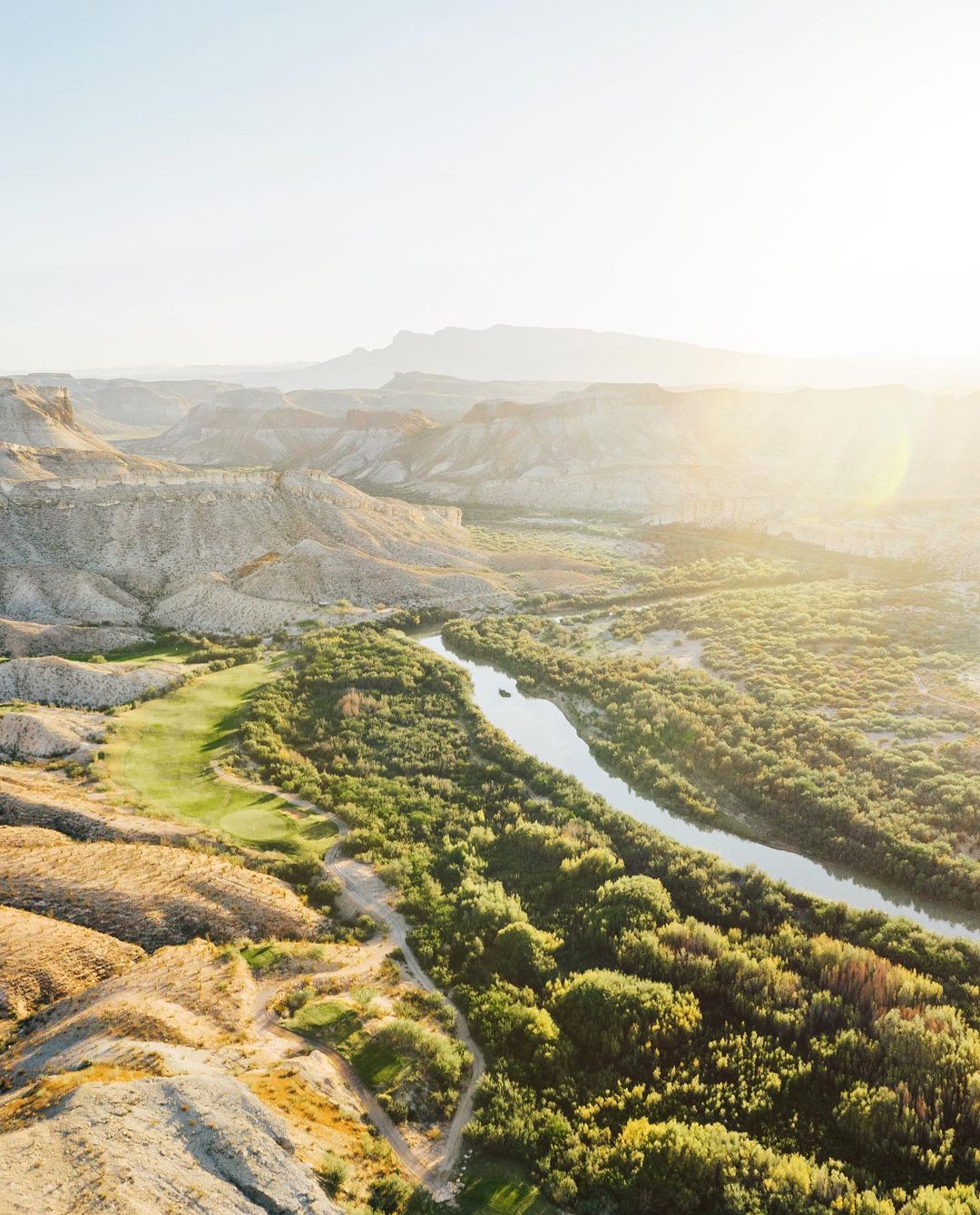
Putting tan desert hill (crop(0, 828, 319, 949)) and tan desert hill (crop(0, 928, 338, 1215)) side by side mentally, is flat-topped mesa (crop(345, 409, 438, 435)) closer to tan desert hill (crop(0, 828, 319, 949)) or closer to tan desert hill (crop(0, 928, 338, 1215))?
tan desert hill (crop(0, 828, 319, 949))

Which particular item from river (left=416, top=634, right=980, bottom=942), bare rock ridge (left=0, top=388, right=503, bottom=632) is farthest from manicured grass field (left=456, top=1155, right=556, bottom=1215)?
bare rock ridge (left=0, top=388, right=503, bottom=632)

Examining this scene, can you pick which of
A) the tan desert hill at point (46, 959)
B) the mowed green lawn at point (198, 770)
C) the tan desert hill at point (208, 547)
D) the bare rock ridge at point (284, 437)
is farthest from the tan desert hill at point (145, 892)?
the bare rock ridge at point (284, 437)

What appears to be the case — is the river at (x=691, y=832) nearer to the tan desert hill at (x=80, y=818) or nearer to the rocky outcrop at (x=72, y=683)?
the tan desert hill at (x=80, y=818)

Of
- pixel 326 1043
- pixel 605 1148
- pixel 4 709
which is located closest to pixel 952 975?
pixel 605 1148

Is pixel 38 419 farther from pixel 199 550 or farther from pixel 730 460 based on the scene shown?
pixel 730 460

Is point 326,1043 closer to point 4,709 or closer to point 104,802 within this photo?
point 104,802

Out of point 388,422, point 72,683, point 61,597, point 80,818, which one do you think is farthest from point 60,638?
point 388,422

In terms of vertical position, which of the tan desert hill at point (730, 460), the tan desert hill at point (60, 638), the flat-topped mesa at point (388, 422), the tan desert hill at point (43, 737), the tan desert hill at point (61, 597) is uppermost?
the flat-topped mesa at point (388, 422)
